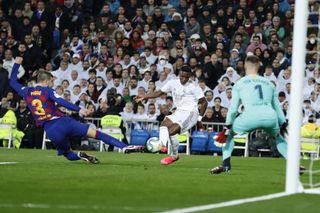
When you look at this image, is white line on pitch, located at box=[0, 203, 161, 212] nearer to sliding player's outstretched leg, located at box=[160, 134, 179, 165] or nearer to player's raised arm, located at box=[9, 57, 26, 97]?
player's raised arm, located at box=[9, 57, 26, 97]

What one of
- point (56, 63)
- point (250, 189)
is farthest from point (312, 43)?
point (56, 63)

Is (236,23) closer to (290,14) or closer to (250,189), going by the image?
(290,14)

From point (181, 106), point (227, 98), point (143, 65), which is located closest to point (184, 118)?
point (181, 106)

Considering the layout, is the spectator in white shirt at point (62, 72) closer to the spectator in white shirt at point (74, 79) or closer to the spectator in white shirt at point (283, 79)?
the spectator in white shirt at point (74, 79)

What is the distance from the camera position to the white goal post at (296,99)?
1235 cm

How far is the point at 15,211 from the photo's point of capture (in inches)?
373

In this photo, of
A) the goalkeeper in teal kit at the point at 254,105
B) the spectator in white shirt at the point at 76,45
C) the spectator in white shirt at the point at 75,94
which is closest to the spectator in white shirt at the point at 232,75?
the spectator in white shirt at the point at 75,94

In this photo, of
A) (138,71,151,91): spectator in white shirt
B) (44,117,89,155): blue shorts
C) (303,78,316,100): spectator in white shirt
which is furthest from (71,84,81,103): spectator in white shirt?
(44,117,89,155): blue shorts

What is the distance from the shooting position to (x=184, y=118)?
20047 mm

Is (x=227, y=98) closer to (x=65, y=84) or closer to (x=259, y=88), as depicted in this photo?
(x=65, y=84)

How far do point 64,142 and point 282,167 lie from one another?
466 cm

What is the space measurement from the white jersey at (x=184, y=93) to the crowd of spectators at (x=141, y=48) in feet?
19.7

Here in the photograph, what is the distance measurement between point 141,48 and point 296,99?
59.0ft

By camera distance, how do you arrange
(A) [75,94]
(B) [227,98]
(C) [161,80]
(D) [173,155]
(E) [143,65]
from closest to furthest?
(D) [173,155]
(B) [227,98]
(C) [161,80]
(A) [75,94]
(E) [143,65]
